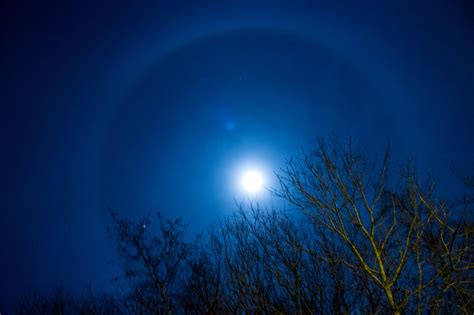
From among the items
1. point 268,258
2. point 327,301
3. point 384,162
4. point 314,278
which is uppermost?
point 384,162

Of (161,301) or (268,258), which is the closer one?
(268,258)

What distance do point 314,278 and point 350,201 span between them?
1.88 meters

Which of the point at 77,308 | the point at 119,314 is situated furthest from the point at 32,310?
the point at 119,314

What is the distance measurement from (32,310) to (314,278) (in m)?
18.7

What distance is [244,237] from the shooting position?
5609 mm

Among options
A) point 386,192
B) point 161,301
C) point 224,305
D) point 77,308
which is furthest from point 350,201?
point 77,308

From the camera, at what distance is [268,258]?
4871 millimetres

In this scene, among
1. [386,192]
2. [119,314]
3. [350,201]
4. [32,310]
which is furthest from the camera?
[32,310]

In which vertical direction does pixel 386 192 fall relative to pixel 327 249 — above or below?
above

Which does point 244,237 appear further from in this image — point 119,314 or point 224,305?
point 119,314

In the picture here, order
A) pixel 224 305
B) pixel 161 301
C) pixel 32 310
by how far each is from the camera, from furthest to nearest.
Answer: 1. pixel 32 310
2. pixel 161 301
3. pixel 224 305

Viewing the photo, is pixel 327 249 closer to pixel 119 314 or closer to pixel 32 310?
pixel 119 314

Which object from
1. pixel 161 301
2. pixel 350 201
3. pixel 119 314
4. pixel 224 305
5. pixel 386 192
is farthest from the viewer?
pixel 119 314

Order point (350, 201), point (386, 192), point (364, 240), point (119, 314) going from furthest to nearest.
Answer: point (119, 314)
point (386, 192)
point (364, 240)
point (350, 201)
